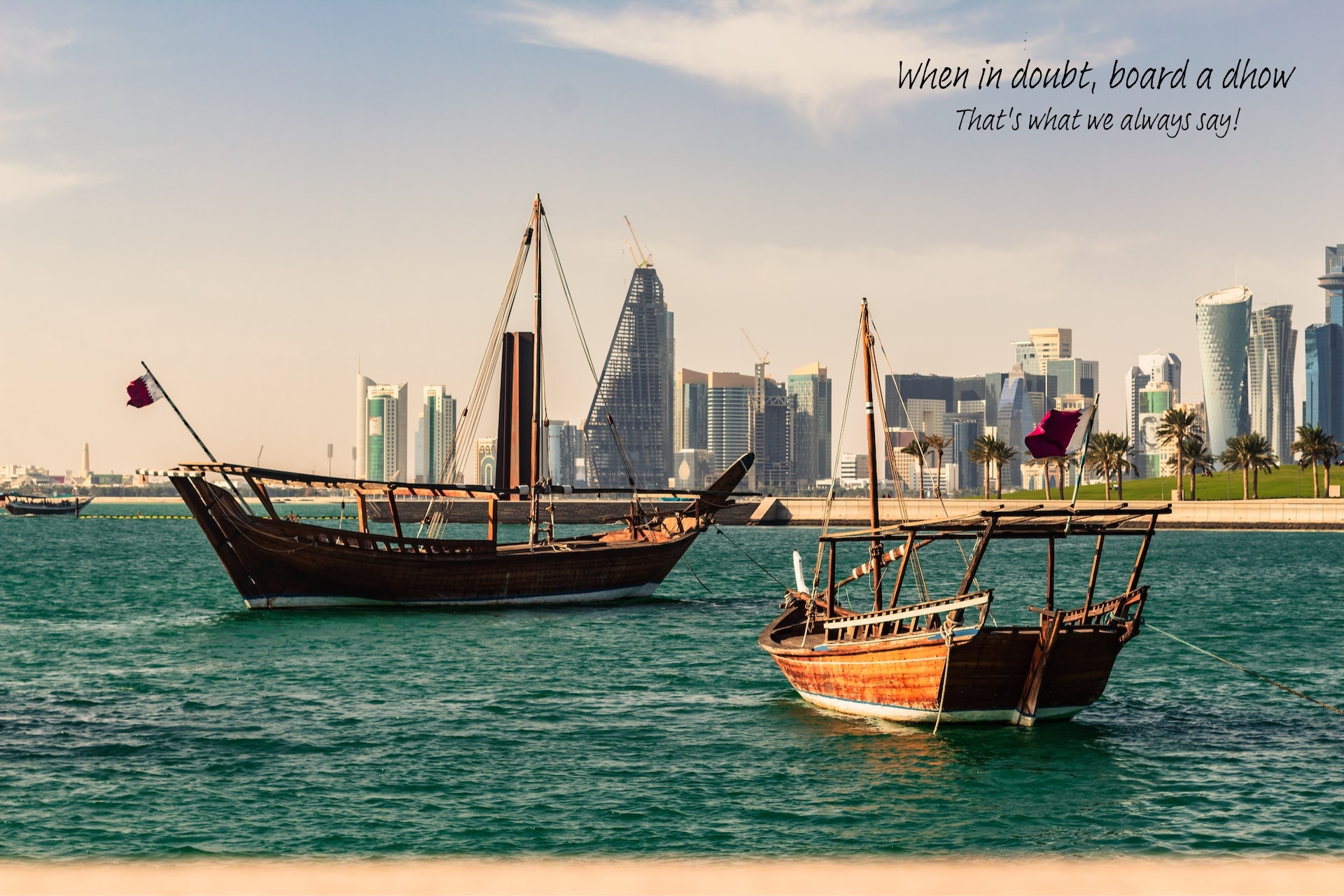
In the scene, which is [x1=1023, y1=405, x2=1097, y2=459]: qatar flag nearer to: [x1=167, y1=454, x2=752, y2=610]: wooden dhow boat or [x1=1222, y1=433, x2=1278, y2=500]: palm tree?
[x1=167, y1=454, x2=752, y2=610]: wooden dhow boat

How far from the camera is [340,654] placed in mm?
39031

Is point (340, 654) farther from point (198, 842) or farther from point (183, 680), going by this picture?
point (198, 842)

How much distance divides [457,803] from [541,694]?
38.4ft

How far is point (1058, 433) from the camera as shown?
23.6m

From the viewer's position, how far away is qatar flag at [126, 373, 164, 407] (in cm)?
4478

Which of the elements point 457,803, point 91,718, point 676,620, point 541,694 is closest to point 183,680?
point 91,718

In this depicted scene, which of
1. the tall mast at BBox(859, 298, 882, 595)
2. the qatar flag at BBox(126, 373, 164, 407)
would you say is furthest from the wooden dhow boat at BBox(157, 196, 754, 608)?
the tall mast at BBox(859, 298, 882, 595)

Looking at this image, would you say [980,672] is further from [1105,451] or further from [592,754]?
[1105,451]

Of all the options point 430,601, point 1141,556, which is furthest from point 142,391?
point 1141,556

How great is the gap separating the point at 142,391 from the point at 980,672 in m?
33.7

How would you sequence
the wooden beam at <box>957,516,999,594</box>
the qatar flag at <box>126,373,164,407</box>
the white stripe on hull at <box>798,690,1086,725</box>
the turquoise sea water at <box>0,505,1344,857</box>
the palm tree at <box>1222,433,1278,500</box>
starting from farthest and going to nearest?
the palm tree at <box>1222,433,1278,500</box> < the qatar flag at <box>126,373,164,407</box> < the white stripe on hull at <box>798,690,1086,725</box> < the wooden beam at <box>957,516,999,594</box> < the turquoise sea water at <box>0,505,1344,857</box>

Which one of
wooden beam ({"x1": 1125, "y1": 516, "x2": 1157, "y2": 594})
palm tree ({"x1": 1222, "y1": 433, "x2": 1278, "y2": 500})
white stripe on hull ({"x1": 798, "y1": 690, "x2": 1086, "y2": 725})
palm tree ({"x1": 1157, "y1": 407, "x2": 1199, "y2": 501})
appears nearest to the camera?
wooden beam ({"x1": 1125, "y1": 516, "x2": 1157, "y2": 594})

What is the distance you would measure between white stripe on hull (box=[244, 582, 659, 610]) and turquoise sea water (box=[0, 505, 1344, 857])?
5.75 metres

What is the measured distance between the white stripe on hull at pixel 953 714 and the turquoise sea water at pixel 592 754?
297 mm
